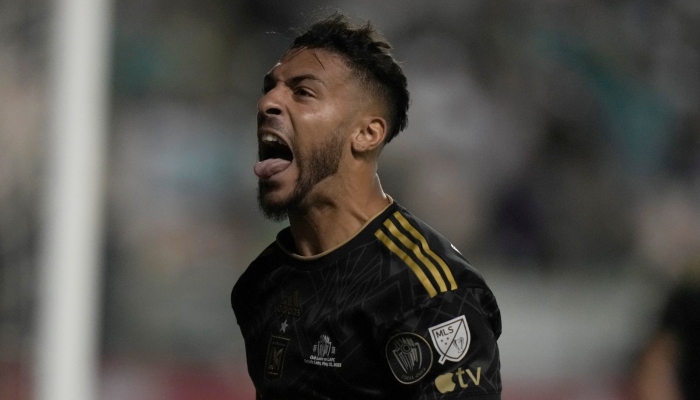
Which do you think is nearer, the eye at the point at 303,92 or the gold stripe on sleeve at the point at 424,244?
the gold stripe on sleeve at the point at 424,244

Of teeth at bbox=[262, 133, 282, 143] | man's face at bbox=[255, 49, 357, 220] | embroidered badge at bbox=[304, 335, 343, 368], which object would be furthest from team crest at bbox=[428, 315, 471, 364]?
teeth at bbox=[262, 133, 282, 143]

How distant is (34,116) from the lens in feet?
15.5

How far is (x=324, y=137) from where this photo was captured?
2184 mm

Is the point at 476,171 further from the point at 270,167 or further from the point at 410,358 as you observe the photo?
the point at 410,358

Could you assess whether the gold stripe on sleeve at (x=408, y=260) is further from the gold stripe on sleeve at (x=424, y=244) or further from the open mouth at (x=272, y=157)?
the open mouth at (x=272, y=157)

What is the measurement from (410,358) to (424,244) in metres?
0.27

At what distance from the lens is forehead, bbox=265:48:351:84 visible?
86.8 inches

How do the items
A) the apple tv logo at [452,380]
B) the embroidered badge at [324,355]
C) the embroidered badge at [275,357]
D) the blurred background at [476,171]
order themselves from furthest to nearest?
the blurred background at [476,171] < the embroidered badge at [275,357] < the embroidered badge at [324,355] < the apple tv logo at [452,380]

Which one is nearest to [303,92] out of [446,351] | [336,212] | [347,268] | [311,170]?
[311,170]

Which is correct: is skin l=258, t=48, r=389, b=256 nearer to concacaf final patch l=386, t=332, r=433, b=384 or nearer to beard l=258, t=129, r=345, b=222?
beard l=258, t=129, r=345, b=222

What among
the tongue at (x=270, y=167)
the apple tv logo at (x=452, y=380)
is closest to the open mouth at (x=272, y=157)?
the tongue at (x=270, y=167)

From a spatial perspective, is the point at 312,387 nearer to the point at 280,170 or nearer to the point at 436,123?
the point at 280,170

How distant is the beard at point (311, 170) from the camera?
7.18 feet

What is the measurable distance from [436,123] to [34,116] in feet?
7.65
